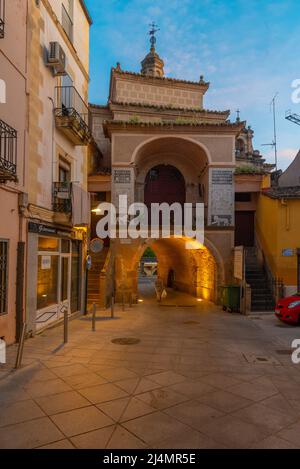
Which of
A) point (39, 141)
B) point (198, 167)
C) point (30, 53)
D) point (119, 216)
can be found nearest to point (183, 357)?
point (39, 141)

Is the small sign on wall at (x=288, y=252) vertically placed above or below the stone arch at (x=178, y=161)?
below

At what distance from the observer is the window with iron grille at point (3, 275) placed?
29.4 feet

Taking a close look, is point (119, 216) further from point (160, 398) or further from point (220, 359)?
point (160, 398)

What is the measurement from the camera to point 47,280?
39.1 ft

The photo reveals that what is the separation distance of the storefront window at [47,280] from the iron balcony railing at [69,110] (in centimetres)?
493

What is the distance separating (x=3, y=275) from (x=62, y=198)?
402 centimetres

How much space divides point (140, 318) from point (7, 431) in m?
10.1

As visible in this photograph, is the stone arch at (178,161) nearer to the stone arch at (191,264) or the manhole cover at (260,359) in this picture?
the stone arch at (191,264)

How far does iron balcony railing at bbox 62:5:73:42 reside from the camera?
13453 mm

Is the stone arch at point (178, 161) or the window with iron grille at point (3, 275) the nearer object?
the window with iron grille at point (3, 275)

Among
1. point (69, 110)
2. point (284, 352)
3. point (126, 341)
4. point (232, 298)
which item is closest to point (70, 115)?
point (69, 110)

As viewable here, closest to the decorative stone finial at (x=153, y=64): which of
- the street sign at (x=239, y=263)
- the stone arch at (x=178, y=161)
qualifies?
the stone arch at (x=178, y=161)

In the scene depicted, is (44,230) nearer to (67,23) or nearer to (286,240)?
(67,23)

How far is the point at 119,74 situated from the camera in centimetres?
2481
